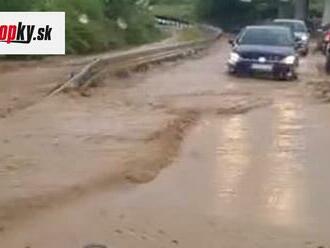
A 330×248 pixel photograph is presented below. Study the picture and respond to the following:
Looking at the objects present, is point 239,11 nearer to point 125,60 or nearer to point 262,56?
point 125,60

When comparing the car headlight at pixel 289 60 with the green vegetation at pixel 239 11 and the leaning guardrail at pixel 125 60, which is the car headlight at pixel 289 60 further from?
the green vegetation at pixel 239 11

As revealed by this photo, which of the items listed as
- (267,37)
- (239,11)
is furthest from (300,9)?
(267,37)

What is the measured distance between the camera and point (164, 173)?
1145 centimetres

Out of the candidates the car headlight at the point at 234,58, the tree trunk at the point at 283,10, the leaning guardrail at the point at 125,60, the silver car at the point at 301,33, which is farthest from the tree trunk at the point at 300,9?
the car headlight at the point at 234,58

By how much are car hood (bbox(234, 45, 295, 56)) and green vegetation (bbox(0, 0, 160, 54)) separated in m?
7.56

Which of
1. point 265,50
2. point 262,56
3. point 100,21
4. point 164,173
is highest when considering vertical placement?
point 164,173

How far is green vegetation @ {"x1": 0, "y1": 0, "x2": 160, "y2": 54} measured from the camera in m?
34.6

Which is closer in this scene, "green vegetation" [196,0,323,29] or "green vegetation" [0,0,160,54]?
"green vegetation" [0,0,160,54]

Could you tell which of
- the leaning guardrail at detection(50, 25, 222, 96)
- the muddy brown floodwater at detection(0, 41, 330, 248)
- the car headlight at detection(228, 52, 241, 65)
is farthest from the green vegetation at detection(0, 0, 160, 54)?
the muddy brown floodwater at detection(0, 41, 330, 248)

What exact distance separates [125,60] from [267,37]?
436 centimetres

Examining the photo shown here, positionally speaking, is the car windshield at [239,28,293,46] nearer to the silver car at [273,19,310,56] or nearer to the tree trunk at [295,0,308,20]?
the silver car at [273,19,310,56]

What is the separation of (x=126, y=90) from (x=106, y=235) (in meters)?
14.8

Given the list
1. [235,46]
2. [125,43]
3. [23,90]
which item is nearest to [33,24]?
[23,90]

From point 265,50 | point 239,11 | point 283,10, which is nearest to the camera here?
point 265,50
